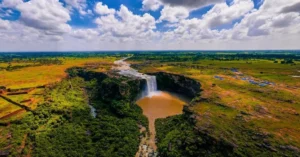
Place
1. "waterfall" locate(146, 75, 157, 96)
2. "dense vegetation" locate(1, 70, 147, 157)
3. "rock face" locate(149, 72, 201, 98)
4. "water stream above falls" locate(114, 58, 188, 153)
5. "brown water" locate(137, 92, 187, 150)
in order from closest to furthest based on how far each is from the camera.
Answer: "dense vegetation" locate(1, 70, 147, 157) → "water stream above falls" locate(114, 58, 188, 153) → "brown water" locate(137, 92, 187, 150) → "rock face" locate(149, 72, 201, 98) → "waterfall" locate(146, 75, 157, 96)

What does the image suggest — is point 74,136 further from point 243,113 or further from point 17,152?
point 243,113

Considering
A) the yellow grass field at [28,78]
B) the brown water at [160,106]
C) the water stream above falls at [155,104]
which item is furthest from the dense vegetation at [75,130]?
the yellow grass field at [28,78]

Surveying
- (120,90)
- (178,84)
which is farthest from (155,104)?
(178,84)

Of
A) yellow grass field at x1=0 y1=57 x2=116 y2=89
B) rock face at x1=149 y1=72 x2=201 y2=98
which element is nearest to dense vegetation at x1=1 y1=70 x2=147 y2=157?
yellow grass field at x1=0 y1=57 x2=116 y2=89

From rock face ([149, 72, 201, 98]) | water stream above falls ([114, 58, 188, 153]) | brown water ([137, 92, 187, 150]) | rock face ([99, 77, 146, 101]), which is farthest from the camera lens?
rock face ([149, 72, 201, 98])

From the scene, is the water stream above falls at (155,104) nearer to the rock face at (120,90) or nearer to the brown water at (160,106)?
the brown water at (160,106)

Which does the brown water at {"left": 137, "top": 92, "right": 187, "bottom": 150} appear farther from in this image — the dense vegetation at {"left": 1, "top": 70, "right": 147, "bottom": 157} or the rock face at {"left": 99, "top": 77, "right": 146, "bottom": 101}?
the rock face at {"left": 99, "top": 77, "right": 146, "bottom": 101}

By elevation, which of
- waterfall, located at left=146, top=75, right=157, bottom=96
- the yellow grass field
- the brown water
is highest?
the yellow grass field
